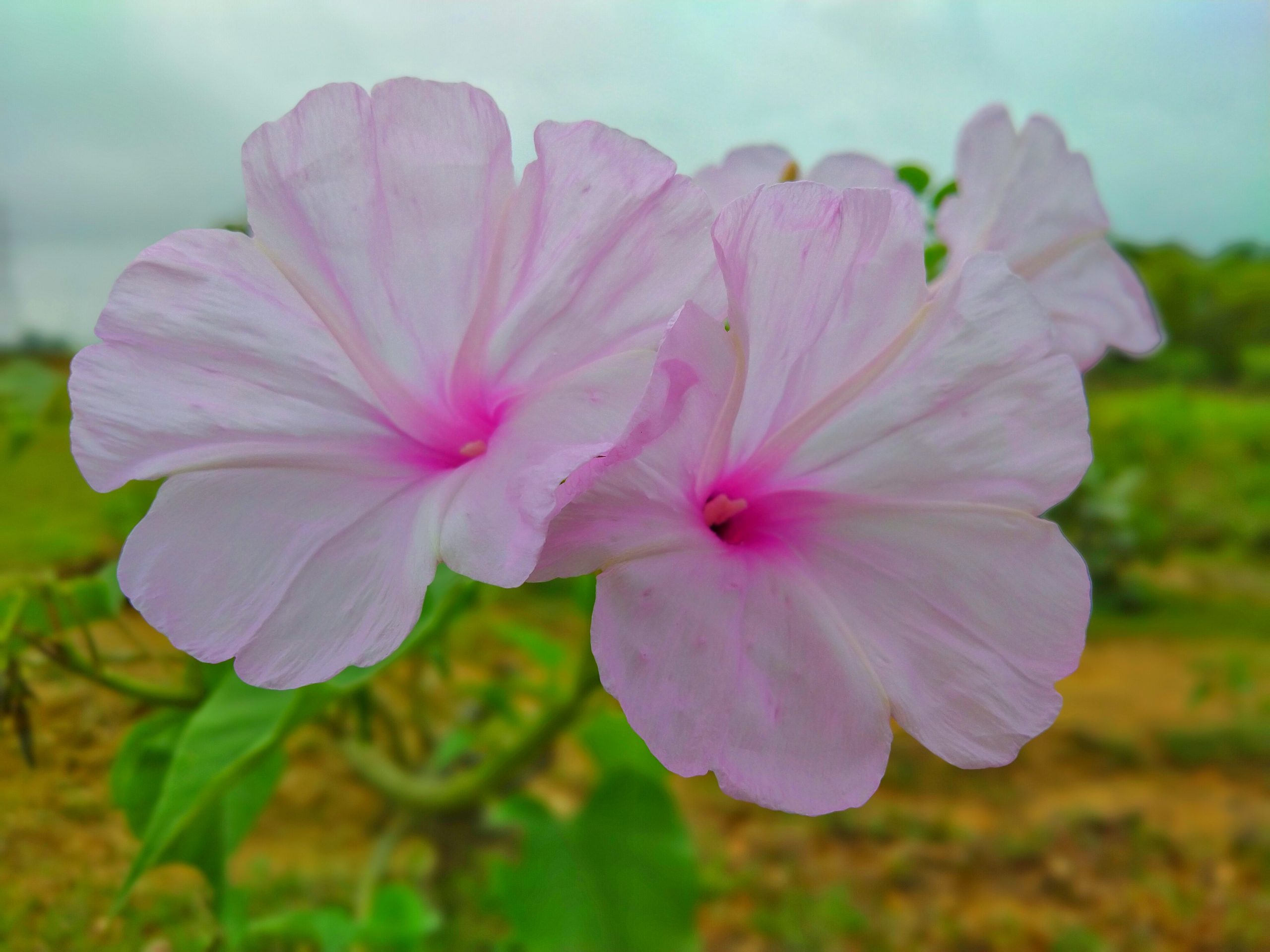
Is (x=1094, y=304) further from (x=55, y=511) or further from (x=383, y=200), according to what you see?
(x=55, y=511)

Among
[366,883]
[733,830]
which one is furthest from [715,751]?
[733,830]

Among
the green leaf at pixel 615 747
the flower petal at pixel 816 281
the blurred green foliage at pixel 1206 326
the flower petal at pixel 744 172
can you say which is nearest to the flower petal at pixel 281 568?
the flower petal at pixel 816 281

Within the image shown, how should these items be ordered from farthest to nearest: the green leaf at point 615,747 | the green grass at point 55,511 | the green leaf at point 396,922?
the green leaf at point 615,747 < the green leaf at point 396,922 < the green grass at point 55,511

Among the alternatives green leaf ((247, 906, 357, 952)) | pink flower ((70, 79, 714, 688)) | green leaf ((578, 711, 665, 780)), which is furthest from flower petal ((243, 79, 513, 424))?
green leaf ((578, 711, 665, 780))

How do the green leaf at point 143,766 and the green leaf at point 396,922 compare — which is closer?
the green leaf at point 143,766

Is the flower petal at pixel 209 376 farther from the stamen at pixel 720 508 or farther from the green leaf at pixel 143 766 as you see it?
the green leaf at pixel 143 766

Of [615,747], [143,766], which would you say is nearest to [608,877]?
[615,747]
